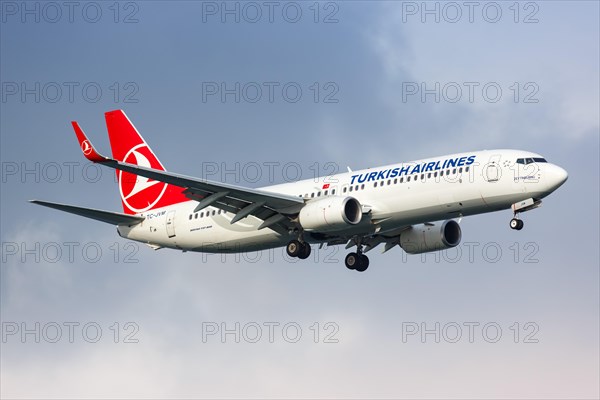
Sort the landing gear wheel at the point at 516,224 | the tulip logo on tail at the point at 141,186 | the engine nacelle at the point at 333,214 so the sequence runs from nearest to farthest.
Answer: the landing gear wheel at the point at 516,224, the engine nacelle at the point at 333,214, the tulip logo on tail at the point at 141,186

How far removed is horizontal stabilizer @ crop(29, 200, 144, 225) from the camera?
60.2 m

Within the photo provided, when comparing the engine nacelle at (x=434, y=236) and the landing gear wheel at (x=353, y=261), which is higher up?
the engine nacelle at (x=434, y=236)

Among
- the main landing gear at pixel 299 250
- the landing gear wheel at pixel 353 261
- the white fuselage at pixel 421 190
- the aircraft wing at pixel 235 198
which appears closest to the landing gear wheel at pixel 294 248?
the main landing gear at pixel 299 250

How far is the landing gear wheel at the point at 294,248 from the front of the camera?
61281 mm

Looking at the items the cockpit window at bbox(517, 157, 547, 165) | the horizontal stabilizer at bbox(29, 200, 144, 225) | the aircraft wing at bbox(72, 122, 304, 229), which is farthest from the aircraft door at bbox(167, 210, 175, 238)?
the cockpit window at bbox(517, 157, 547, 165)

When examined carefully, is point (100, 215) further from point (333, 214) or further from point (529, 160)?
point (529, 160)

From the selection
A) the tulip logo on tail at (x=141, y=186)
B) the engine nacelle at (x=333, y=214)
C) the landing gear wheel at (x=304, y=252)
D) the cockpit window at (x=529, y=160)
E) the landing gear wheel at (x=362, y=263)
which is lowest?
the landing gear wheel at (x=304, y=252)

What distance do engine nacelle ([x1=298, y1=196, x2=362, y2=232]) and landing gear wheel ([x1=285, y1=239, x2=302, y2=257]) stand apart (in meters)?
1.95

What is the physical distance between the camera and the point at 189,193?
61062 mm

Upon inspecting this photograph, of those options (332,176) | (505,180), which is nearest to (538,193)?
(505,180)

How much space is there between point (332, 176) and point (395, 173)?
3.96 m

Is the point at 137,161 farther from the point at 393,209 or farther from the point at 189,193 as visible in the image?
the point at 393,209

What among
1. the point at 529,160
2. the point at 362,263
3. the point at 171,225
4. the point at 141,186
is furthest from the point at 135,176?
the point at 529,160

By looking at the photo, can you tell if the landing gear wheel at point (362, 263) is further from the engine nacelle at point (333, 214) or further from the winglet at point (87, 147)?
the winglet at point (87, 147)
